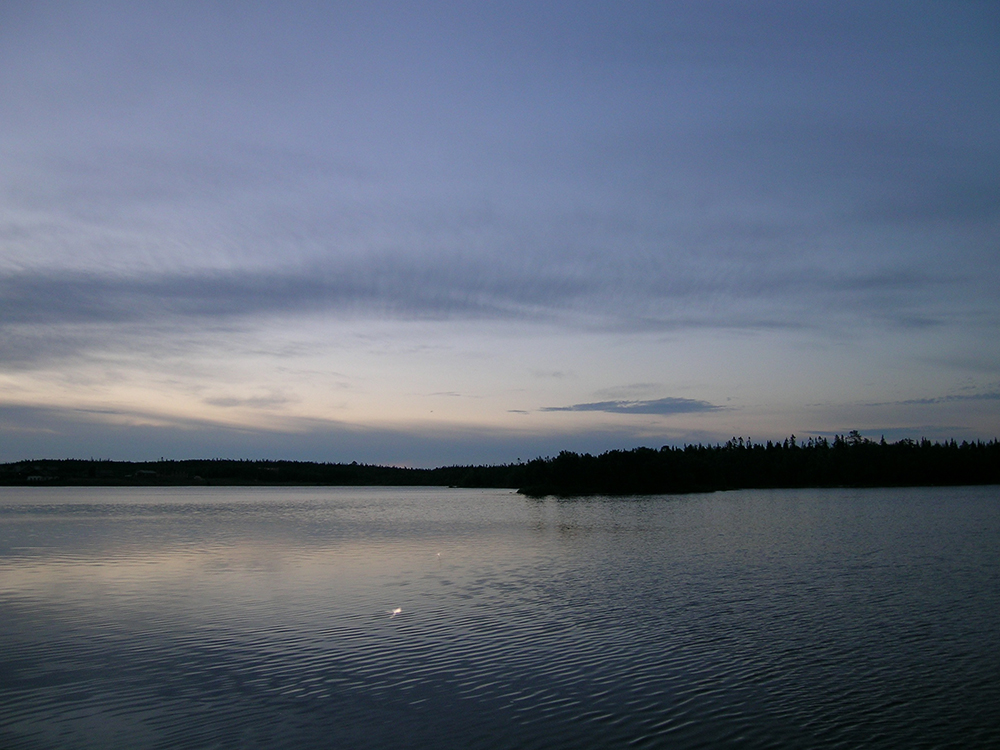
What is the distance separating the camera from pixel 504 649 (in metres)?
16.7

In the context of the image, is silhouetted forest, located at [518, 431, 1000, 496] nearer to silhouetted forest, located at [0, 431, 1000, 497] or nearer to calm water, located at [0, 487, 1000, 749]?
silhouetted forest, located at [0, 431, 1000, 497]

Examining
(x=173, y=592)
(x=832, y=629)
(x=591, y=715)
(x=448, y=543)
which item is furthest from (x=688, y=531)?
(x=591, y=715)

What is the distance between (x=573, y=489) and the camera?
143375 millimetres

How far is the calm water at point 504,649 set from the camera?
1184cm

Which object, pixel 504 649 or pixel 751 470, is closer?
pixel 504 649

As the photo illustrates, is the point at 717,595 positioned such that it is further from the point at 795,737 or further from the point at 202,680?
the point at 202,680

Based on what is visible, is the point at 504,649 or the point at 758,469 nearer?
the point at 504,649

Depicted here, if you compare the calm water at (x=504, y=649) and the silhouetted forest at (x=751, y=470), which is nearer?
the calm water at (x=504, y=649)

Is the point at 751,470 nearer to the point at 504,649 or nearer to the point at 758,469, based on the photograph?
the point at 758,469

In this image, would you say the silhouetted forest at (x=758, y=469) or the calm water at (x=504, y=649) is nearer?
the calm water at (x=504, y=649)

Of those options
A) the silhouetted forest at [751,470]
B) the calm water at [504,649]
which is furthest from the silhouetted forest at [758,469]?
the calm water at [504,649]

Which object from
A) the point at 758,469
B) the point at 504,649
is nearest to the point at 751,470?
the point at 758,469

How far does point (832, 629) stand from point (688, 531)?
30.9 metres

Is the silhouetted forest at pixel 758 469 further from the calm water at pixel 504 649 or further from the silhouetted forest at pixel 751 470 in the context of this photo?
the calm water at pixel 504 649
